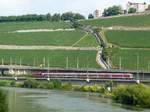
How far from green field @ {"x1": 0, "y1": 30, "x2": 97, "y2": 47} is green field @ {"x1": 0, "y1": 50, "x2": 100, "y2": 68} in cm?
563

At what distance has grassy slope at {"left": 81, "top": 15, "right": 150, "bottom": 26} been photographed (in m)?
146

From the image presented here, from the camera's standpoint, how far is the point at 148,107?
61.8 meters

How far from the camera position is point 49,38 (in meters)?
138

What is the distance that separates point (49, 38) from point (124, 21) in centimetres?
2036

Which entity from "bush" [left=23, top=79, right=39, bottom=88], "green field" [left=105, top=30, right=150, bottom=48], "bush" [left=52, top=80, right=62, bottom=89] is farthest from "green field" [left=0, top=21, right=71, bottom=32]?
"bush" [left=52, top=80, right=62, bottom=89]

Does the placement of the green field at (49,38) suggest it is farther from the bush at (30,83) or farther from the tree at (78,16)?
the tree at (78,16)

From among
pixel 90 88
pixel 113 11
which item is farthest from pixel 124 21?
pixel 90 88

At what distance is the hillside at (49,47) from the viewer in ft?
385

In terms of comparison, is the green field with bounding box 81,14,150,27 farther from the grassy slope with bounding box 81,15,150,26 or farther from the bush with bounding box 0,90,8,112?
the bush with bounding box 0,90,8,112

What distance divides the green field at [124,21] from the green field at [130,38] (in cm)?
866

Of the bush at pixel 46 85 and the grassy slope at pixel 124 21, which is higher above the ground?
the grassy slope at pixel 124 21

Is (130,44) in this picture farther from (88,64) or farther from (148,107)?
(148,107)

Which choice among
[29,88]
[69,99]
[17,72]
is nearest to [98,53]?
[17,72]

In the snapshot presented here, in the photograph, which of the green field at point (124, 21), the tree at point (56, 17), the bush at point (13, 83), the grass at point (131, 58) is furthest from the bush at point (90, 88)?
the tree at point (56, 17)
